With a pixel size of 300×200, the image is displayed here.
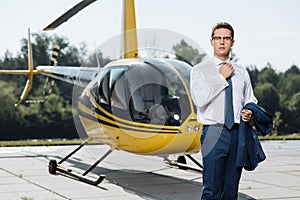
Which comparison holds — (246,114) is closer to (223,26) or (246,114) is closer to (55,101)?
(223,26)

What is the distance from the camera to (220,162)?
4047mm

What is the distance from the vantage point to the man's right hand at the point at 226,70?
4035 mm

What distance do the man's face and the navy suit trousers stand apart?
21.0 inches

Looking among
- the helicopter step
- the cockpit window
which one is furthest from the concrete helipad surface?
the cockpit window

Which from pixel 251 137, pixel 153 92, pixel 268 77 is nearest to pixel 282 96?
pixel 268 77

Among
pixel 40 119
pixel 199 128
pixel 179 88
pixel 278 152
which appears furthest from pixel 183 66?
pixel 40 119

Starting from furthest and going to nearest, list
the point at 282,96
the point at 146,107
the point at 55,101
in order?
the point at 282,96
the point at 55,101
the point at 146,107

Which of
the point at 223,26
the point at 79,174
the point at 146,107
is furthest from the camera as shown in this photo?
the point at 79,174

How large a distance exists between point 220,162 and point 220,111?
1.20 ft

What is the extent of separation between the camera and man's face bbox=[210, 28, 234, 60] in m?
4.09

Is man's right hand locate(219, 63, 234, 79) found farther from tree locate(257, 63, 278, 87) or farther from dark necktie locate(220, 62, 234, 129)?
tree locate(257, 63, 278, 87)

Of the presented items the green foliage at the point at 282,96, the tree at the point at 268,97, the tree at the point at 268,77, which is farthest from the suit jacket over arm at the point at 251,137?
the tree at the point at 268,77

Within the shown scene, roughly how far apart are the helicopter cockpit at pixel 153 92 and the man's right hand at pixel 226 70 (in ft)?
10.0

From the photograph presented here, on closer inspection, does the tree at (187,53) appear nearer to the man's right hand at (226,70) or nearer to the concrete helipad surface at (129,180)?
the concrete helipad surface at (129,180)
